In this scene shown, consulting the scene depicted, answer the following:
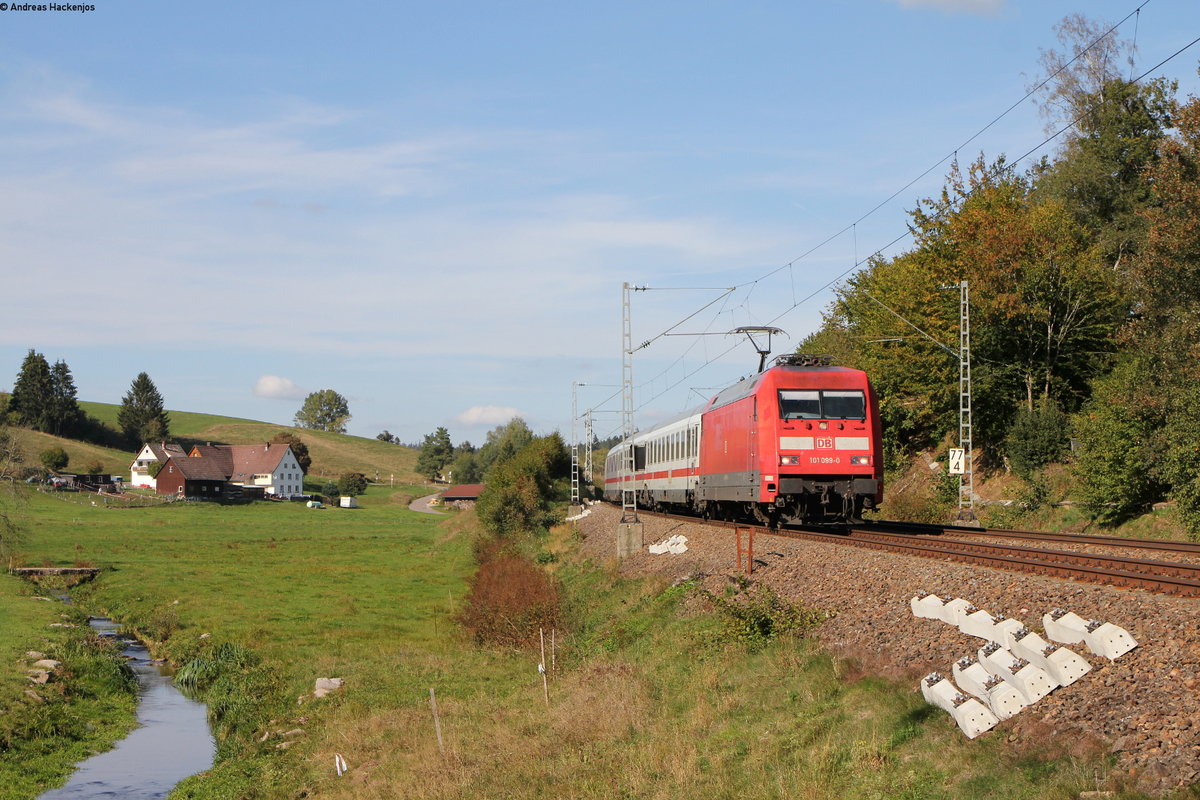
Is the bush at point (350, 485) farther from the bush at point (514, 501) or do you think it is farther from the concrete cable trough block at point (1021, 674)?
the concrete cable trough block at point (1021, 674)

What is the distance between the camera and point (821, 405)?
2625cm

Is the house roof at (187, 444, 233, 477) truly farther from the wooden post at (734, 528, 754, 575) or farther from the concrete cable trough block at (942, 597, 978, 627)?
the concrete cable trough block at (942, 597, 978, 627)

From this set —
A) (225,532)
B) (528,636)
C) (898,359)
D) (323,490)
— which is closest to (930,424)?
(898,359)

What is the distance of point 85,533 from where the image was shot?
71.7 m

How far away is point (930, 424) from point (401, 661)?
33.3 metres

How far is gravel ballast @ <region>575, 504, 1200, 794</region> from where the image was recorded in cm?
888

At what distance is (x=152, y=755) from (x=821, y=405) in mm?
17556

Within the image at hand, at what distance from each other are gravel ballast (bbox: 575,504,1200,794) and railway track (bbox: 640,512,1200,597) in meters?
0.62

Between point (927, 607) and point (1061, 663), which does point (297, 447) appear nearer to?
point (927, 607)

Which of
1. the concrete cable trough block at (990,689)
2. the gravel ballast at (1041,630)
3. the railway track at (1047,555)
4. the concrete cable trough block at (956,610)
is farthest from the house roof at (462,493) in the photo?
the concrete cable trough block at (990,689)

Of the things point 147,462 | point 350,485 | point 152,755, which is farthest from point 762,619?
point 147,462

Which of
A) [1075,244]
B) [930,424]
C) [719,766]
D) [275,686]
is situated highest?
[1075,244]

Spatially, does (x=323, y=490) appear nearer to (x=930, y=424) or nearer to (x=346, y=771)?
(x=930, y=424)

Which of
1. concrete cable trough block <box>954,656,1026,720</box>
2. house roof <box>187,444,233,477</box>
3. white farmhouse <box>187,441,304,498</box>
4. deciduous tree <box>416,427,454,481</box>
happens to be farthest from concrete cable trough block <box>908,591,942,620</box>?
deciduous tree <box>416,427,454,481</box>
